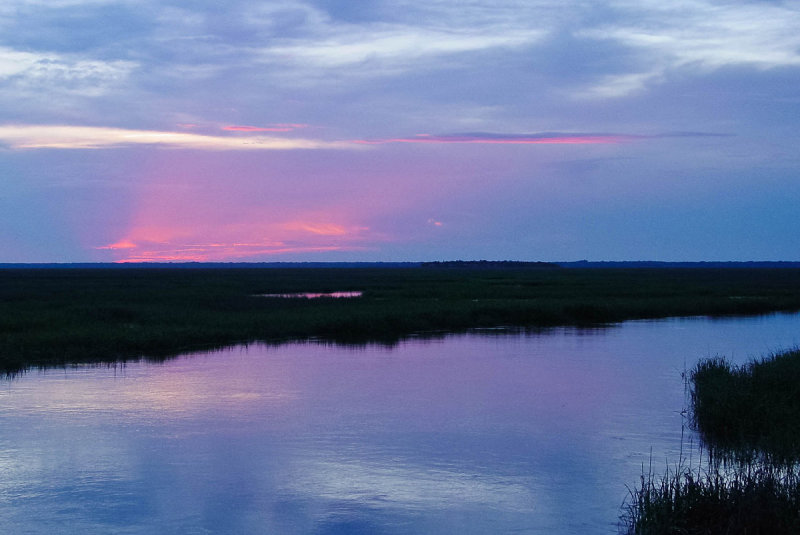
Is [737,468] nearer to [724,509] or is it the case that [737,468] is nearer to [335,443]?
[724,509]

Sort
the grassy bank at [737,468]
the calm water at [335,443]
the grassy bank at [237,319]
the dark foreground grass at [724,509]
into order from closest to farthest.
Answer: the dark foreground grass at [724,509] → the grassy bank at [737,468] → the calm water at [335,443] → the grassy bank at [237,319]

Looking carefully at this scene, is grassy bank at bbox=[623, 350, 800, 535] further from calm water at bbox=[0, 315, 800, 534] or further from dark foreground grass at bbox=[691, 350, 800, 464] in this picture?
calm water at bbox=[0, 315, 800, 534]

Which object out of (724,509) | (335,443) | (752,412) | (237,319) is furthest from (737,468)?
(237,319)

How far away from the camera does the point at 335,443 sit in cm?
1215

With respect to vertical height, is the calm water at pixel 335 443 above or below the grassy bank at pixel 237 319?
below

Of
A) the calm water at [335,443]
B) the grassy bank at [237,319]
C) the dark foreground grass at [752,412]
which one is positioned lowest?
the calm water at [335,443]

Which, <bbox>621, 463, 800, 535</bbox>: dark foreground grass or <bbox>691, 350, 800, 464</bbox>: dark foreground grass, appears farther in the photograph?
<bbox>691, 350, 800, 464</bbox>: dark foreground grass

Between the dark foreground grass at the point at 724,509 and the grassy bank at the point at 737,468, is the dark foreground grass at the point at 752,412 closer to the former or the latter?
the grassy bank at the point at 737,468

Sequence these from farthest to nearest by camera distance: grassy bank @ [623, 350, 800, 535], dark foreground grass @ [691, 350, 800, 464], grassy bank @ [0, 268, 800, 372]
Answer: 1. grassy bank @ [0, 268, 800, 372]
2. dark foreground grass @ [691, 350, 800, 464]
3. grassy bank @ [623, 350, 800, 535]

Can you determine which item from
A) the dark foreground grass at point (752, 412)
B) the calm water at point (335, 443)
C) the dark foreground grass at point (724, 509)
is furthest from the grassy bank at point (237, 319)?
the dark foreground grass at point (724, 509)

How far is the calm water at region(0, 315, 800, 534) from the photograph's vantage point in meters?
9.00

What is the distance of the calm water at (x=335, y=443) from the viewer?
9000 millimetres

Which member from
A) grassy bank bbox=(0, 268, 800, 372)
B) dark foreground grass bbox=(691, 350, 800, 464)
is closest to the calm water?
dark foreground grass bbox=(691, 350, 800, 464)

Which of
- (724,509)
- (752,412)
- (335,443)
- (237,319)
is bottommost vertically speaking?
(335,443)
